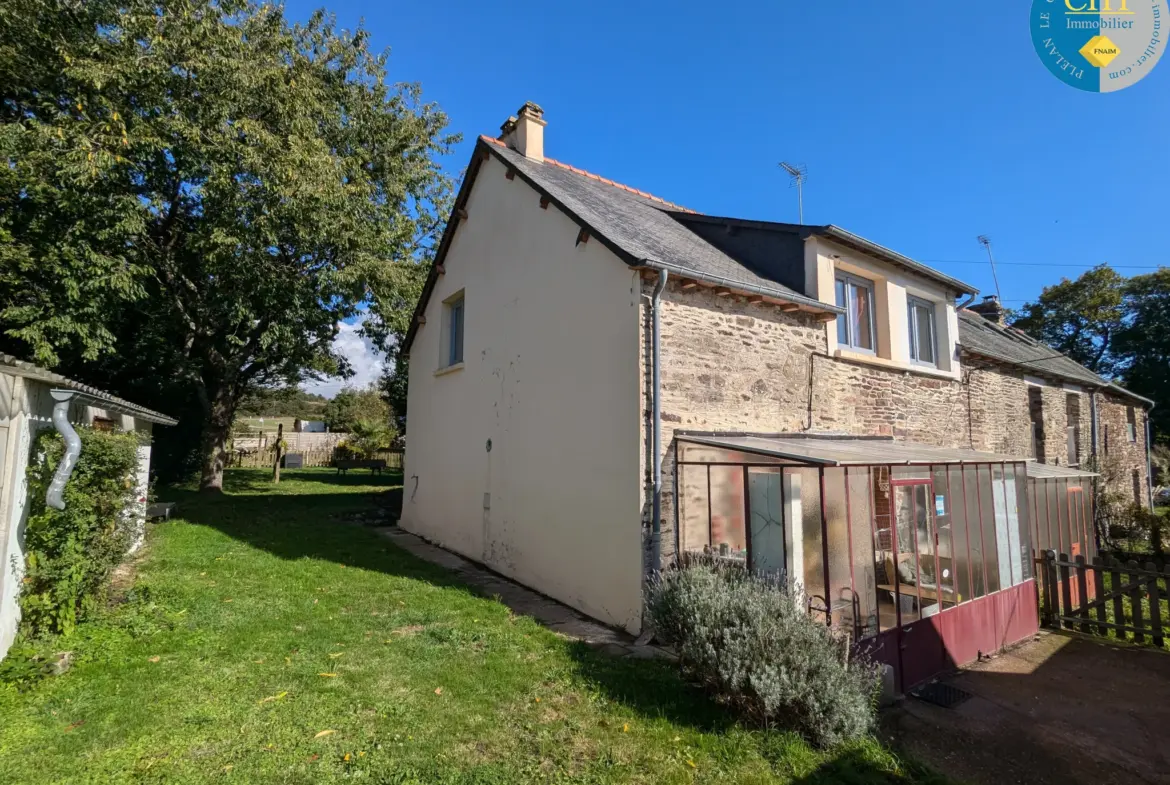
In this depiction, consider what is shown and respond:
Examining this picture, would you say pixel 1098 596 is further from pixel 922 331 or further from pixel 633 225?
pixel 633 225

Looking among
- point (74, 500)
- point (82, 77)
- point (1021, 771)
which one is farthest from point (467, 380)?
point (82, 77)

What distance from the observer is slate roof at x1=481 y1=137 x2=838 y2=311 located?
24.1ft

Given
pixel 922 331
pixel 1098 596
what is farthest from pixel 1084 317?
pixel 1098 596

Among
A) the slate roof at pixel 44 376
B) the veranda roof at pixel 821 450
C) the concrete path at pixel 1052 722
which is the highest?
the slate roof at pixel 44 376

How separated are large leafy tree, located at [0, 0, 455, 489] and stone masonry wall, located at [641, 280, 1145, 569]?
1082 centimetres

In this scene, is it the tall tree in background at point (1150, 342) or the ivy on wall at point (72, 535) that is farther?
the tall tree in background at point (1150, 342)

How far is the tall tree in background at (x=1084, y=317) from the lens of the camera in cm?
3462

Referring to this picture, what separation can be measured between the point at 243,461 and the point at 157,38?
73.3ft

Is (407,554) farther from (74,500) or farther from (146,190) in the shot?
(146,190)

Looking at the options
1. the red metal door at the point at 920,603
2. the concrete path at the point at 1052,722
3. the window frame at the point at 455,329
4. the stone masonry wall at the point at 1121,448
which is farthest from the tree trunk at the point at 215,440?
the stone masonry wall at the point at 1121,448

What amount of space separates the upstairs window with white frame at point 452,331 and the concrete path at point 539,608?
4.06 m

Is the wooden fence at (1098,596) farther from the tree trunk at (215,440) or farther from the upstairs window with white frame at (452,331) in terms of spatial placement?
the tree trunk at (215,440)

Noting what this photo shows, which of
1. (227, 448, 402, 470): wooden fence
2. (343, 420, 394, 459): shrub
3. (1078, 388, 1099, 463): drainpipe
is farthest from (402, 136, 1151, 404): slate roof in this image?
(343, 420, 394, 459): shrub

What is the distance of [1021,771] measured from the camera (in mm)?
4383
